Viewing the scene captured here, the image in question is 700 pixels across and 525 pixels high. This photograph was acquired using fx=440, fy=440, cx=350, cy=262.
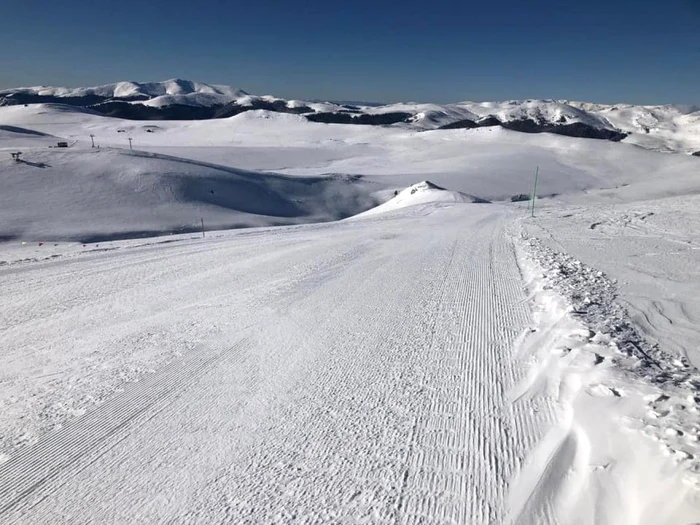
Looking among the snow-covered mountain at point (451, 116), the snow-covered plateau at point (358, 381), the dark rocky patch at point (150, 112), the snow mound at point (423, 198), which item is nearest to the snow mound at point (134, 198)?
the snow mound at point (423, 198)

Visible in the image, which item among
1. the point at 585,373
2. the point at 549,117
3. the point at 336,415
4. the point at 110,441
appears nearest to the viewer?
the point at 110,441

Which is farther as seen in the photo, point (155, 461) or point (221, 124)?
point (221, 124)

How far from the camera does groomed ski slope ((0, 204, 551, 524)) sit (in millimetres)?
3191

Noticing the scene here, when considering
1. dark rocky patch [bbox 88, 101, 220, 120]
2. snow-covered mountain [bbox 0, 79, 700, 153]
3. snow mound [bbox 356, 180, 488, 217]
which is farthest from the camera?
dark rocky patch [bbox 88, 101, 220, 120]

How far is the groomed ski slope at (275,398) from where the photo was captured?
3.19 meters

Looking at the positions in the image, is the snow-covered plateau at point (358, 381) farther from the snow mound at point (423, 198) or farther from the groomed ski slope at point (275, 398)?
the snow mound at point (423, 198)

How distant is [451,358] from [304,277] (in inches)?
178

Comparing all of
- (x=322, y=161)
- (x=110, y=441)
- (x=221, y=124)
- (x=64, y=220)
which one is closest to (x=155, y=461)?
(x=110, y=441)

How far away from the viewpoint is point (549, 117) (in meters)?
169

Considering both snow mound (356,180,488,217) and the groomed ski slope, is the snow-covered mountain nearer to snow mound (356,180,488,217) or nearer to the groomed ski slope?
snow mound (356,180,488,217)

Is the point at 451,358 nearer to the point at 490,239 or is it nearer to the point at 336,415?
the point at 336,415

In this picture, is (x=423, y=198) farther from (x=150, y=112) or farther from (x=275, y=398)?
(x=150, y=112)

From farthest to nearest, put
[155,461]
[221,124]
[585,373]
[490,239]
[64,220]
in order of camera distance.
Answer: [221,124]
[64,220]
[490,239]
[585,373]
[155,461]

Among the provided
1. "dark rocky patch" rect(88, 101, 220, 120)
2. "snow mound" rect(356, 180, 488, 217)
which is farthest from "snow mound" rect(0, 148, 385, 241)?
"dark rocky patch" rect(88, 101, 220, 120)
